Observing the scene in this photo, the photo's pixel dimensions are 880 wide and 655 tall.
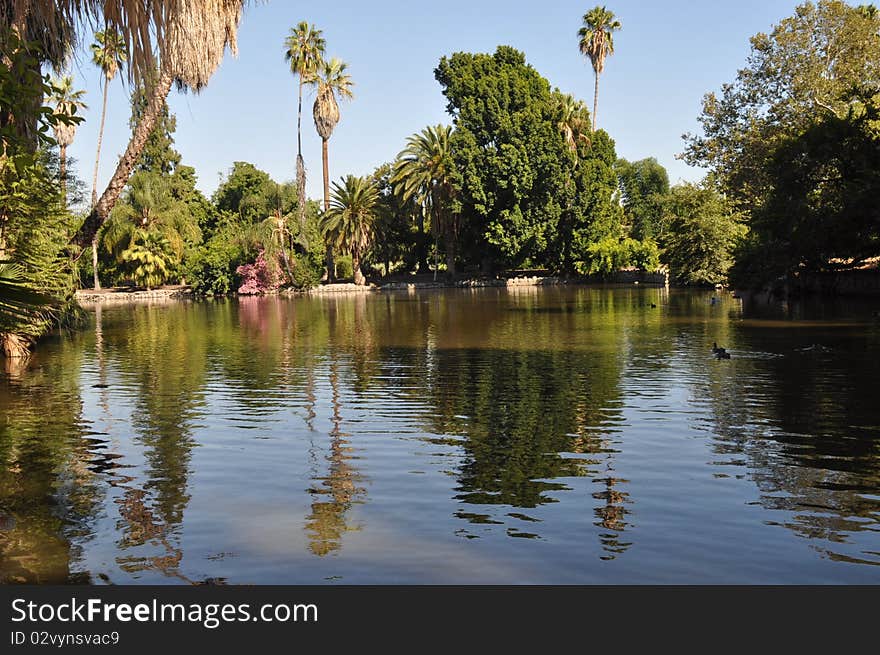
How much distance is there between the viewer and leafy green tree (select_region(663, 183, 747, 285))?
59094 millimetres

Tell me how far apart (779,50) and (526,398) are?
35794 millimetres

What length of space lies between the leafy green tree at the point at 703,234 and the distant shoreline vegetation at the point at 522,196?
0.13 metres

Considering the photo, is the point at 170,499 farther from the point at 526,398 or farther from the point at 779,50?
the point at 779,50

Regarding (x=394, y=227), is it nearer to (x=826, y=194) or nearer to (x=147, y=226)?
(x=147, y=226)

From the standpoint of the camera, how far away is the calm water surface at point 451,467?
23.1 feet

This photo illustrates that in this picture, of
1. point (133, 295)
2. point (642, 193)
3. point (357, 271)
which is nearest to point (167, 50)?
point (133, 295)

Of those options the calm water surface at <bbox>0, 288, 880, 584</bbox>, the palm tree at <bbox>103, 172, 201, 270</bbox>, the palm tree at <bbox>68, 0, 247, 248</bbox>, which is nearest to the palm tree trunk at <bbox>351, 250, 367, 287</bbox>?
the palm tree at <bbox>103, 172, 201, 270</bbox>

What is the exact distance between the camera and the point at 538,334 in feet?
93.2

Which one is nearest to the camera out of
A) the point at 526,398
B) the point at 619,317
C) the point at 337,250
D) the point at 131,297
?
the point at 526,398

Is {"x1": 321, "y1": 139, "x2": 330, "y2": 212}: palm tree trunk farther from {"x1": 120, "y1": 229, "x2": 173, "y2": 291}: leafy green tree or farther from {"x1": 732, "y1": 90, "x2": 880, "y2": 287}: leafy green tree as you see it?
{"x1": 732, "y1": 90, "x2": 880, "y2": 287}: leafy green tree

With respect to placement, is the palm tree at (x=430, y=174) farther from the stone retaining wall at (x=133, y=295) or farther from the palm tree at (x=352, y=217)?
the stone retaining wall at (x=133, y=295)
